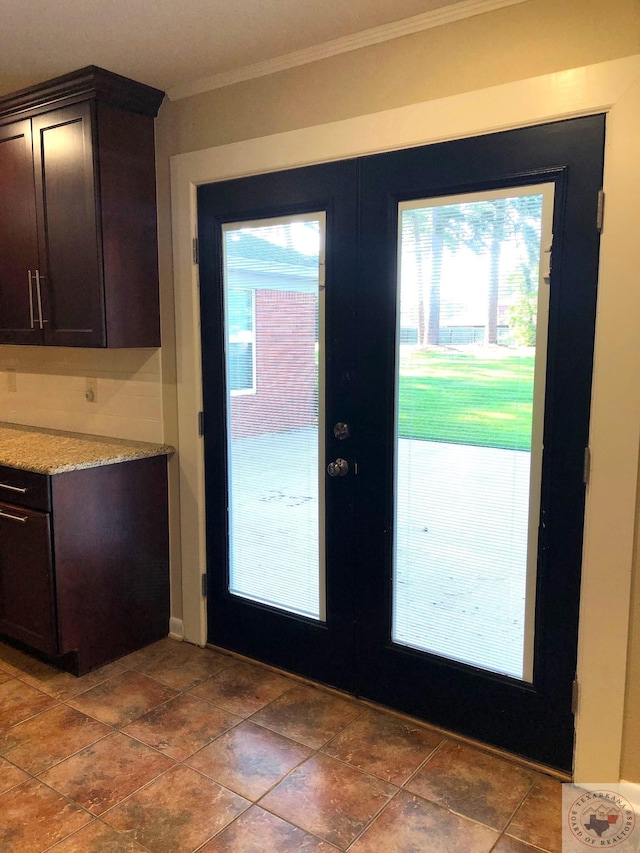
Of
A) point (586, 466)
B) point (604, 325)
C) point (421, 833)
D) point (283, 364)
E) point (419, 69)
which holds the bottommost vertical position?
point (421, 833)

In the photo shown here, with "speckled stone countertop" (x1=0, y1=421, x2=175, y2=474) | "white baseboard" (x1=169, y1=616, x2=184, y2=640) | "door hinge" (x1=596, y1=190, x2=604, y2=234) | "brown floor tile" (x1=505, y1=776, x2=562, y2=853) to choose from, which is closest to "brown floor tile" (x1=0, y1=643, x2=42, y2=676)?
"white baseboard" (x1=169, y1=616, x2=184, y2=640)

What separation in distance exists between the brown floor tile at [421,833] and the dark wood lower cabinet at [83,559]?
1444mm

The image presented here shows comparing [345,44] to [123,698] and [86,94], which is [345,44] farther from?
[123,698]

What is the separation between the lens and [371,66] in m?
2.26

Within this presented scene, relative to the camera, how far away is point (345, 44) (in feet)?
7.52

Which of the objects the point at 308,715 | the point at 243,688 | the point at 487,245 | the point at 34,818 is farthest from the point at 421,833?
the point at 487,245

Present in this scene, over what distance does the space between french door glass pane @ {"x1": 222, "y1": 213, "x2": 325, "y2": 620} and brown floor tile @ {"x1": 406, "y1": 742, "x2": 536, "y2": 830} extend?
2.37 feet

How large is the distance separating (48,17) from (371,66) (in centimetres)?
108

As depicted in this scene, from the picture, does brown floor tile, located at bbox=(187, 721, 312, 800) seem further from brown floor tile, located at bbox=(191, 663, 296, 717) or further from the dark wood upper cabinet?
the dark wood upper cabinet

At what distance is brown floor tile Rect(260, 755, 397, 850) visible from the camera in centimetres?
191

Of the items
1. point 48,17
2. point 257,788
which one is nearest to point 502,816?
point 257,788

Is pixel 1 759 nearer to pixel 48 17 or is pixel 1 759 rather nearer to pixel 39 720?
pixel 39 720

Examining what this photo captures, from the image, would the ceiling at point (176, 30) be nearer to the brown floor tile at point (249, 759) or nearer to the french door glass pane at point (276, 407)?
the french door glass pane at point (276, 407)

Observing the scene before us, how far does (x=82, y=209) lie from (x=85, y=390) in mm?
926
